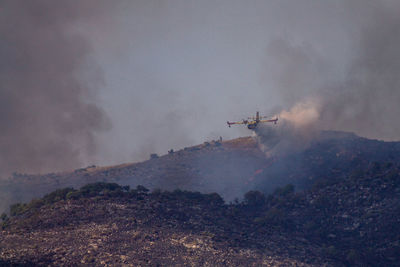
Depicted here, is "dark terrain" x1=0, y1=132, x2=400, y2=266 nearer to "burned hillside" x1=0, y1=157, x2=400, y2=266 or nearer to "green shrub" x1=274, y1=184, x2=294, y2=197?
"burned hillside" x1=0, y1=157, x2=400, y2=266

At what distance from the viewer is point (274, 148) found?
644ft

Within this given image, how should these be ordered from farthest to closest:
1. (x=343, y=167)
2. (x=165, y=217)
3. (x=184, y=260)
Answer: (x=343, y=167) → (x=165, y=217) → (x=184, y=260)

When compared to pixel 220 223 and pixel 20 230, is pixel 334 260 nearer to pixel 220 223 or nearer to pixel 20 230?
pixel 220 223

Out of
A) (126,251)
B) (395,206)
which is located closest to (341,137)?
(395,206)

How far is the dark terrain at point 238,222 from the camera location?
327 feet

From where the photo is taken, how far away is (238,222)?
13050 cm

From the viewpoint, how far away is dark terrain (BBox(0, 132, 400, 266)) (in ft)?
327

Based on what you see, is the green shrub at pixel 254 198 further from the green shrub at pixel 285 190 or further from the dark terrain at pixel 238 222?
the green shrub at pixel 285 190

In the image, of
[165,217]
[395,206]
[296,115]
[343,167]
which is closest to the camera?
[165,217]

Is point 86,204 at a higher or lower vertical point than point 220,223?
higher

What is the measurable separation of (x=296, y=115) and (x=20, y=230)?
11233 cm

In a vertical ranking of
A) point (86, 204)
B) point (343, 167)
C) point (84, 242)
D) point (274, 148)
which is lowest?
point (84, 242)

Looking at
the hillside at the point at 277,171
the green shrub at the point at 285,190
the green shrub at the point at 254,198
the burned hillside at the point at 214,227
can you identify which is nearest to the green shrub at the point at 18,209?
the burned hillside at the point at 214,227

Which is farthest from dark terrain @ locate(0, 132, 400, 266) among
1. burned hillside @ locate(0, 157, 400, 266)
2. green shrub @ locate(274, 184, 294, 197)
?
green shrub @ locate(274, 184, 294, 197)
